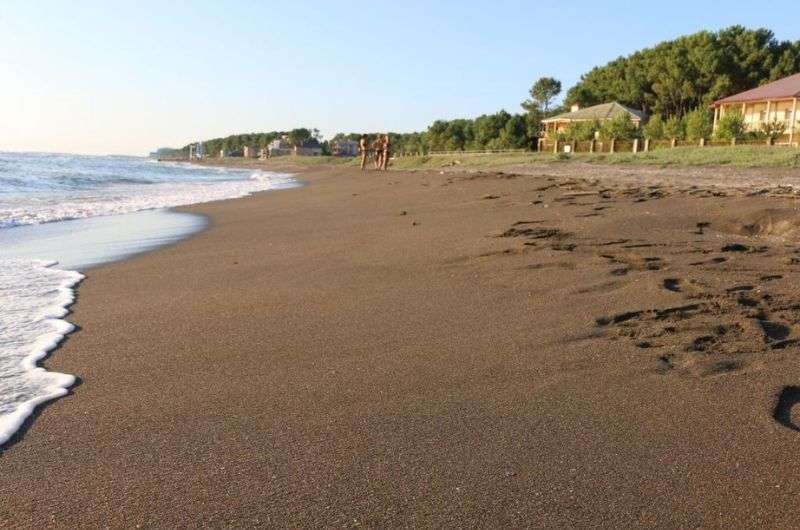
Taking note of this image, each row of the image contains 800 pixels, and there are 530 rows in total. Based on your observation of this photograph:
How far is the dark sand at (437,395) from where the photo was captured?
183cm

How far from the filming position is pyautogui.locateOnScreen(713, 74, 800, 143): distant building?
106 ft

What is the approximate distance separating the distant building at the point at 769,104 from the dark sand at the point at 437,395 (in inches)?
1221

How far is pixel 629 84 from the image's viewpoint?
57125mm

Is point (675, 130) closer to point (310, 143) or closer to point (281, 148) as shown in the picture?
point (281, 148)

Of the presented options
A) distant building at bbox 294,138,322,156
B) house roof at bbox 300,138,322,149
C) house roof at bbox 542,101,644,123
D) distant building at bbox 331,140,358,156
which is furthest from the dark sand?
house roof at bbox 300,138,322,149

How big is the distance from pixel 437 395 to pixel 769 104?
37529mm

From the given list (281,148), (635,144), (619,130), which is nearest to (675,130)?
(619,130)

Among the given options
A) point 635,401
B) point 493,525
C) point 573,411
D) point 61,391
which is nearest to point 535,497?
point 493,525

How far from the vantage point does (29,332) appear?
12.0 ft

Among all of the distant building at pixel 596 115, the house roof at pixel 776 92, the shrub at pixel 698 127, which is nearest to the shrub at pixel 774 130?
the shrub at pixel 698 127

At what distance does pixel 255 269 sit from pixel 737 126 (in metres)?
26.4

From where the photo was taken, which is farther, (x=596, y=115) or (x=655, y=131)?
(x=596, y=115)

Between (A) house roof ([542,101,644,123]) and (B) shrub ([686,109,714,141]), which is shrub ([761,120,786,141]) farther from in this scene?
(A) house roof ([542,101,644,123])

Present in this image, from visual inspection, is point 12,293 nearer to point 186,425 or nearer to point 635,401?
point 186,425
